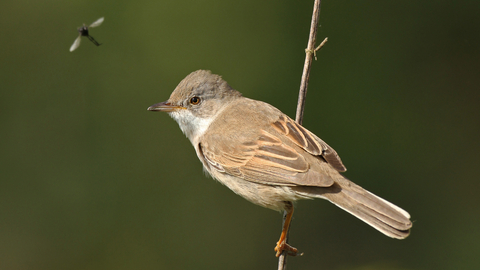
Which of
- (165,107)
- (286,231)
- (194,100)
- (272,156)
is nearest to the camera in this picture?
(272,156)

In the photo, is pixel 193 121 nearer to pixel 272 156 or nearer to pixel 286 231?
pixel 272 156

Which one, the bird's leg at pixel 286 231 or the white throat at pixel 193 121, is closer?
the bird's leg at pixel 286 231

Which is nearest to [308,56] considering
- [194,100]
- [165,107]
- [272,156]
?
[272,156]

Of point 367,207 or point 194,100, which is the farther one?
point 194,100

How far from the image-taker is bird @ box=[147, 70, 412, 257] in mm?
3338

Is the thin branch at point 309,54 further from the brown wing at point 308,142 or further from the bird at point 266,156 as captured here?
the bird at point 266,156

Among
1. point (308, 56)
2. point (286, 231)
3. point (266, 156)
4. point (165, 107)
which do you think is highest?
point (308, 56)

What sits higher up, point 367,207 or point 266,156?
point 266,156

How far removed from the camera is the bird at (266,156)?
131 inches

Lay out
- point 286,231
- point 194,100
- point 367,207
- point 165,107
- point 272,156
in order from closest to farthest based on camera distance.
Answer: point 367,207
point 272,156
point 286,231
point 165,107
point 194,100

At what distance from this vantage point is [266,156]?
380 centimetres

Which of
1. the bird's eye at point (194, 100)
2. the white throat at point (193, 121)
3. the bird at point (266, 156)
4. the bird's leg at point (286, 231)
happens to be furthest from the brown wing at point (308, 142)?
the bird's eye at point (194, 100)

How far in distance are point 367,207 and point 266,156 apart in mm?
899

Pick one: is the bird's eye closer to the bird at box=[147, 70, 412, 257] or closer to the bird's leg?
the bird at box=[147, 70, 412, 257]
